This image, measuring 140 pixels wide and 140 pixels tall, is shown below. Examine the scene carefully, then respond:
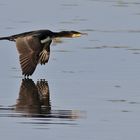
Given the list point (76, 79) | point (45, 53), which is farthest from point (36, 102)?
point (45, 53)

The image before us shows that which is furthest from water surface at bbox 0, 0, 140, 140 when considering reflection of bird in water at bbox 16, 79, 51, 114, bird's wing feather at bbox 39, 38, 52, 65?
bird's wing feather at bbox 39, 38, 52, 65

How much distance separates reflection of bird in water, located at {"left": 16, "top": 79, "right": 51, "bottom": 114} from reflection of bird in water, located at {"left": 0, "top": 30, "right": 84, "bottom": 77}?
1.19 feet

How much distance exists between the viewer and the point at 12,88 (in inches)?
578

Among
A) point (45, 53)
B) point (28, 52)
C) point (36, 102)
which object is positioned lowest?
point (36, 102)

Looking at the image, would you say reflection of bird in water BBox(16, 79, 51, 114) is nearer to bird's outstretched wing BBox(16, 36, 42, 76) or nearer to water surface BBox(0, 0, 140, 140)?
water surface BBox(0, 0, 140, 140)

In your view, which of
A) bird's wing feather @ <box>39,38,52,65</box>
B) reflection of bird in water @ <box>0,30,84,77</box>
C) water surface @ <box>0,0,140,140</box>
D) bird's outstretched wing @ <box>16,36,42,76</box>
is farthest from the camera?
bird's wing feather @ <box>39,38,52,65</box>

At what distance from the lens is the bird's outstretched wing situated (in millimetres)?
15758

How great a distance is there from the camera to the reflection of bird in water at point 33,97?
524 inches

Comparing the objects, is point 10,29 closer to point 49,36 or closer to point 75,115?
point 49,36

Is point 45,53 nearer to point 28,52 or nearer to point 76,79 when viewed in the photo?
point 28,52

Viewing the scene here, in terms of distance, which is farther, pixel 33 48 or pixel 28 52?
pixel 33 48

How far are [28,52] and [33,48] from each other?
0.53 feet

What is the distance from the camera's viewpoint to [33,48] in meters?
16.4

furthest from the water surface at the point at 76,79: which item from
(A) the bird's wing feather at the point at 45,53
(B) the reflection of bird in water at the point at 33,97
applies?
(A) the bird's wing feather at the point at 45,53
